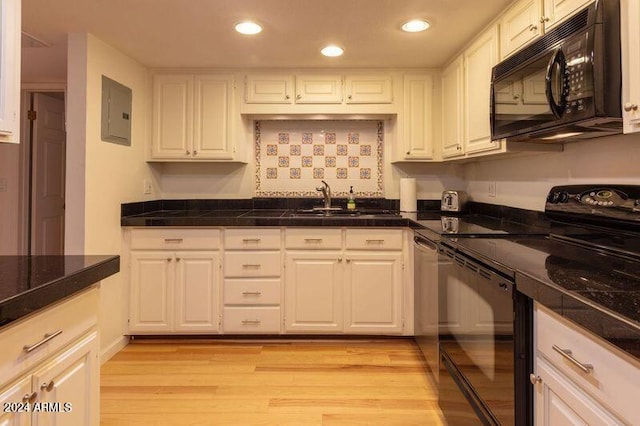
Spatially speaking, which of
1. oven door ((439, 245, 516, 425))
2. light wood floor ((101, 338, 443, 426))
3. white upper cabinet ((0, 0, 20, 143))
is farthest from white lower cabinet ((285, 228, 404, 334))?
white upper cabinet ((0, 0, 20, 143))

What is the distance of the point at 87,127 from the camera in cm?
233

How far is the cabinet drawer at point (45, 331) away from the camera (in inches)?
32.9

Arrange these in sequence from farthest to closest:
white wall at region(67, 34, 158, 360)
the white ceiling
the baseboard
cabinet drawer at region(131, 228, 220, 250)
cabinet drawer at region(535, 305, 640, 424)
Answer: cabinet drawer at region(131, 228, 220, 250) < the baseboard < white wall at region(67, 34, 158, 360) < the white ceiling < cabinet drawer at region(535, 305, 640, 424)

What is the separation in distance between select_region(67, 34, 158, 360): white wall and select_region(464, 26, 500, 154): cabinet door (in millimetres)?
2377

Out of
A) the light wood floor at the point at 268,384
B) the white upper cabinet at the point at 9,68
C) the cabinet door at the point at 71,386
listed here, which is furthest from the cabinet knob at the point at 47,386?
the light wood floor at the point at 268,384

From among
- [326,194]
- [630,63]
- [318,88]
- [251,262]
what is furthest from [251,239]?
[630,63]

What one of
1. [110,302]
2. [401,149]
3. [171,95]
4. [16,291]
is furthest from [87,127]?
[401,149]

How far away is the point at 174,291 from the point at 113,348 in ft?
1.73

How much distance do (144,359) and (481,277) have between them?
2233mm

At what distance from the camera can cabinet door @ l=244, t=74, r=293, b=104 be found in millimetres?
3010

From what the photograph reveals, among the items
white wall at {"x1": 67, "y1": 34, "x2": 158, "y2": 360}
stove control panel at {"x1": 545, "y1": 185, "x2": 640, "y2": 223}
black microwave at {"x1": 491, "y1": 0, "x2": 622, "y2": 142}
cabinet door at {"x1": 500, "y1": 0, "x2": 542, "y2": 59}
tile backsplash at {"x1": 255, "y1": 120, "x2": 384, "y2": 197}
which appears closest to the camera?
black microwave at {"x1": 491, "y1": 0, "x2": 622, "y2": 142}

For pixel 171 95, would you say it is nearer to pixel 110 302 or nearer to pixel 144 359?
pixel 110 302

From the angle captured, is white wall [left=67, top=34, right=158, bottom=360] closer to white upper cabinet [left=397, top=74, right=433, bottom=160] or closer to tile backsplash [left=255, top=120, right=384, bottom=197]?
tile backsplash [left=255, top=120, right=384, bottom=197]

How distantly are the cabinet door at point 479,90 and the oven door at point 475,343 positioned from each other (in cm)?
85
